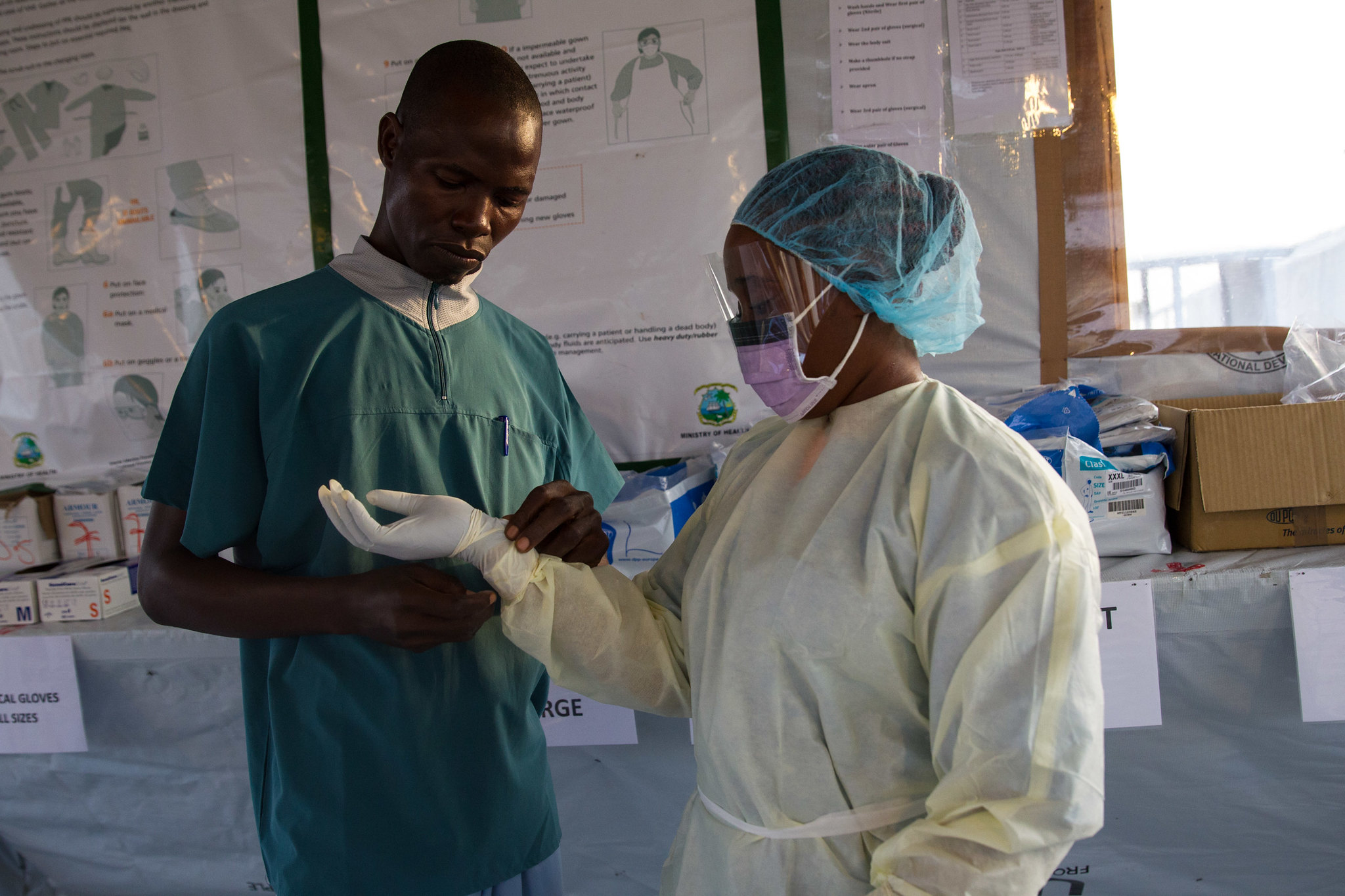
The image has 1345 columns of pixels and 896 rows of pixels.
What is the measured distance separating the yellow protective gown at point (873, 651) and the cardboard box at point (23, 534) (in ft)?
6.67

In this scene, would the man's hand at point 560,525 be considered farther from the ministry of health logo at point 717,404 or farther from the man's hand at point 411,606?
the ministry of health logo at point 717,404

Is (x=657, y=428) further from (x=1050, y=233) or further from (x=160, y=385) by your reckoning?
(x=160, y=385)

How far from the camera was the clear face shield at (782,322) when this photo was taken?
974 mm

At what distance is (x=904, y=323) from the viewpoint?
988 mm

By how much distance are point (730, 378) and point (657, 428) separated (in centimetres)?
24

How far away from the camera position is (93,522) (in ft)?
7.51

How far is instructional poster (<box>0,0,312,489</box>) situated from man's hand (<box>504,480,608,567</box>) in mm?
1555

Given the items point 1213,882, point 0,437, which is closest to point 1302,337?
point 1213,882

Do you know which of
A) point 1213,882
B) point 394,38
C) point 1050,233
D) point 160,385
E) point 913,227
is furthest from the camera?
point 160,385

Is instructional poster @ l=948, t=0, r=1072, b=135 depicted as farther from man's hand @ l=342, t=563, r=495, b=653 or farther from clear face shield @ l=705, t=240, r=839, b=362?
man's hand @ l=342, t=563, r=495, b=653

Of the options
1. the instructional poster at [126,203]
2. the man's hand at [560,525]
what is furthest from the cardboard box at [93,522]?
the man's hand at [560,525]

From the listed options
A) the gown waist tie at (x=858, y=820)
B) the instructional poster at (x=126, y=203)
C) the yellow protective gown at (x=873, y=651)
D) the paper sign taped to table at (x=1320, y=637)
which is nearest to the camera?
the yellow protective gown at (x=873, y=651)

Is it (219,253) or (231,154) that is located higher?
(231,154)

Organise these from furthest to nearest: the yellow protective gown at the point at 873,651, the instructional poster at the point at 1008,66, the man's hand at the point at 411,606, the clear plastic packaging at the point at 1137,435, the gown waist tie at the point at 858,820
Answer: the instructional poster at the point at 1008,66 → the clear plastic packaging at the point at 1137,435 → the man's hand at the point at 411,606 → the gown waist tie at the point at 858,820 → the yellow protective gown at the point at 873,651
